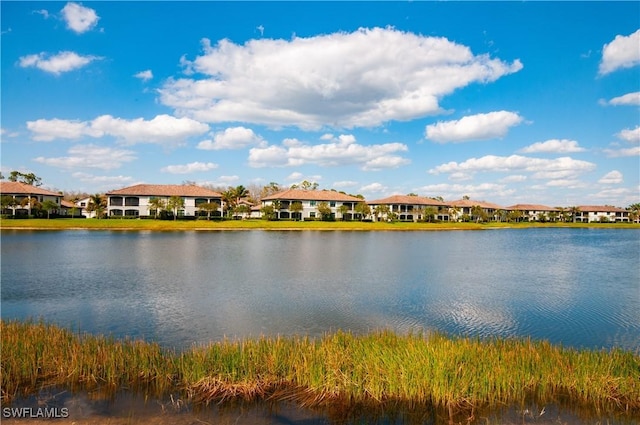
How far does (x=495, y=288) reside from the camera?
78.4ft

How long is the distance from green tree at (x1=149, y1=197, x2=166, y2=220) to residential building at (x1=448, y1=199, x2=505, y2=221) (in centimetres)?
8185

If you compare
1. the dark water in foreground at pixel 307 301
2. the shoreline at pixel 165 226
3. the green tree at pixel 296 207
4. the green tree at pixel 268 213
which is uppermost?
the green tree at pixel 296 207

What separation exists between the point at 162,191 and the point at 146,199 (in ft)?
12.7

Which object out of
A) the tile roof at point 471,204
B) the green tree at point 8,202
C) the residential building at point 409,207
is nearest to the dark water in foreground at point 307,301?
the green tree at point 8,202

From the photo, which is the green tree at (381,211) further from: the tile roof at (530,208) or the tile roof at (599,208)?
the tile roof at (599,208)

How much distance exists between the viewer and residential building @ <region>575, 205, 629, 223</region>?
161875 mm

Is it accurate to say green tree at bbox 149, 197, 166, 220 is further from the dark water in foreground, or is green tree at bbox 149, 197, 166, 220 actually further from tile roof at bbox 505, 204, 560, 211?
tile roof at bbox 505, 204, 560, 211

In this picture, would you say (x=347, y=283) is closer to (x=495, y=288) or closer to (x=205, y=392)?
(x=495, y=288)

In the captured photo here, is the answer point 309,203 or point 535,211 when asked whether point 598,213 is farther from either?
point 309,203

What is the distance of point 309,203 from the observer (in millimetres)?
103500

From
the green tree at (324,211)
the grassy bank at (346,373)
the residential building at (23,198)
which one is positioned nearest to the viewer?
the grassy bank at (346,373)

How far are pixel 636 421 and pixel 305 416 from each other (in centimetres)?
677

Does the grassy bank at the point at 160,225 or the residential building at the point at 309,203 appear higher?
the residential building at the point at 309,203

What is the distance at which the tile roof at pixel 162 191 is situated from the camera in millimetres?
89787
